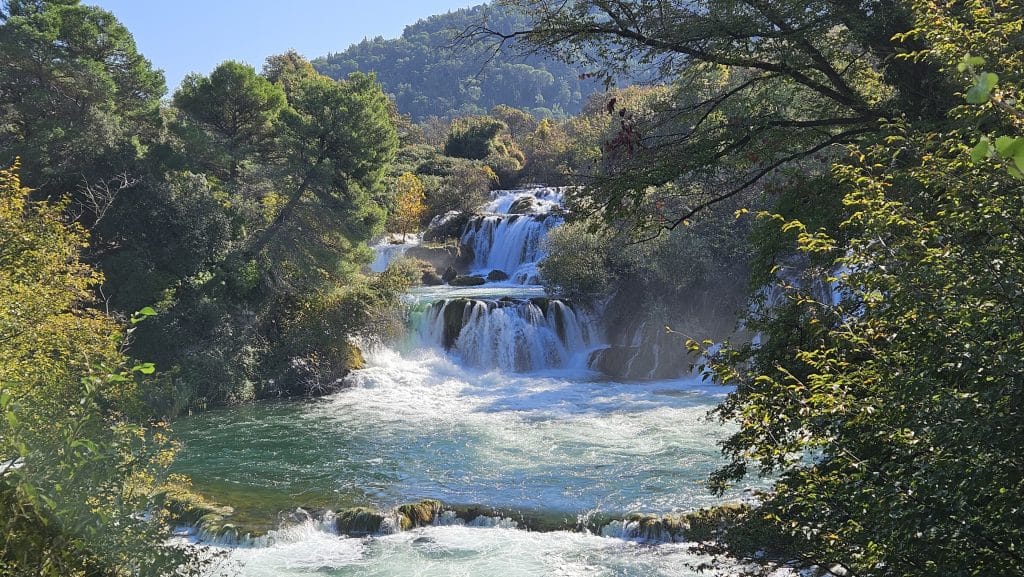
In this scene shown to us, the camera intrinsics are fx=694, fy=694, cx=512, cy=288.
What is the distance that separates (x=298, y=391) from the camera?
19.9m

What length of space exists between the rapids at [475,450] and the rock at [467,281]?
4.37 meters

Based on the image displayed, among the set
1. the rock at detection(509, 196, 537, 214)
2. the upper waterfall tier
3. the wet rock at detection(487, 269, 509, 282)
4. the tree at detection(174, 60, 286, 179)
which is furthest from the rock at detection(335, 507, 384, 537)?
the rock at detection(509, 196, 537, 214)

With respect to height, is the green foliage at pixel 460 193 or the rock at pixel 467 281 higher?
the green foliage at pixel 460 193

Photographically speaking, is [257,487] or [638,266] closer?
[257,487]

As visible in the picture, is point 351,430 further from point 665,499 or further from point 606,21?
point 606,21

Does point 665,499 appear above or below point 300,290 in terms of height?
below

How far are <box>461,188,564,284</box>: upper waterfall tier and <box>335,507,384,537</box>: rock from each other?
1789 centimetres

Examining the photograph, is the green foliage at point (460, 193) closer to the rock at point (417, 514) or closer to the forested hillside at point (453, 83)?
the rock at point (417, 514)

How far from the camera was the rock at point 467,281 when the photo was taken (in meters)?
28.8

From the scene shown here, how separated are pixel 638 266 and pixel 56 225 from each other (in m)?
15.9

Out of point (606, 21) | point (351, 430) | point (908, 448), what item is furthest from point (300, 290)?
point (908, 448)

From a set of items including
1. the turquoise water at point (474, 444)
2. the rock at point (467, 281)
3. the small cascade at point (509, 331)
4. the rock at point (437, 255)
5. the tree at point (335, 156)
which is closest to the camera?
the turquoise water at point (474, 444)

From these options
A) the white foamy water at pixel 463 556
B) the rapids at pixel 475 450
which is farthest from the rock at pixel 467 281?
the white foamy water at pixel 463 556

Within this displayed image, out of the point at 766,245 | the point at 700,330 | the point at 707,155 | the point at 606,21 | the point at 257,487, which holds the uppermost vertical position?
the point at 606,21
